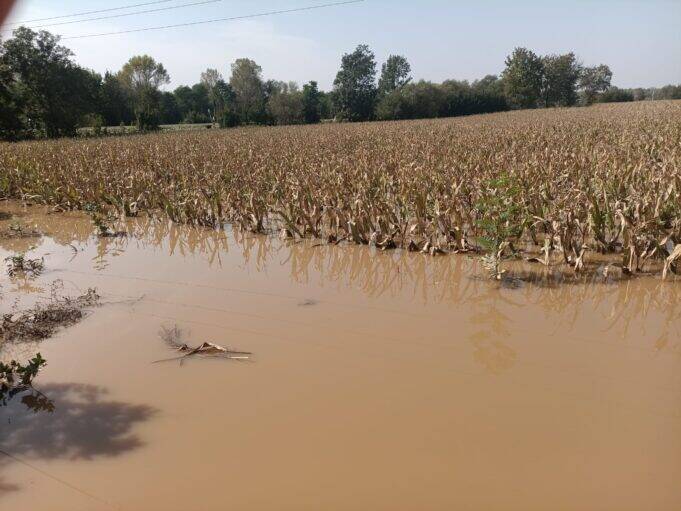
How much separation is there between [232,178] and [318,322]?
734cm

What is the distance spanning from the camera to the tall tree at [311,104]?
62.4 meters

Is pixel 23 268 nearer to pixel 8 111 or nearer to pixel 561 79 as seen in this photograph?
pixel 8 111

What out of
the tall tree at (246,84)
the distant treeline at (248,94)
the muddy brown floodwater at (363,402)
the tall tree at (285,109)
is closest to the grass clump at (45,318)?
the muddy brown floodwater at (363,402)

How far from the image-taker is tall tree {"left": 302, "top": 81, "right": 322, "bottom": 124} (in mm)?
62375

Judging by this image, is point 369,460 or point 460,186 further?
point 460,186

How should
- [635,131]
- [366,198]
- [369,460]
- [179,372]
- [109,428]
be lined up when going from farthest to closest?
[635,131]
[366,198]
[179,372]
[109,428]
[369,460]

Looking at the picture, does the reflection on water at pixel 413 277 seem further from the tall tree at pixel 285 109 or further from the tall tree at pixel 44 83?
the tall tree at pixel 285 109

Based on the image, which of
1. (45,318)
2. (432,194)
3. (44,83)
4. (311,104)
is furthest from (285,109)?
(45,318)

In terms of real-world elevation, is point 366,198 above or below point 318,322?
above

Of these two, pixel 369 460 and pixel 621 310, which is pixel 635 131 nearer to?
pixel 621 310

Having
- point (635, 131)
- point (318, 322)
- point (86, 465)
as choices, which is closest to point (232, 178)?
point (318, 322)

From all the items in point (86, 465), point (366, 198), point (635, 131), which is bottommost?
point (86, 465)

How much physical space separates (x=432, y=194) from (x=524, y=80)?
7514cm

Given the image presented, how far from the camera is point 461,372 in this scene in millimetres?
3998
